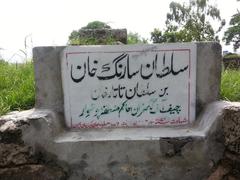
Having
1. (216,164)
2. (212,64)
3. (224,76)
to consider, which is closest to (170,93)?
(212,64)

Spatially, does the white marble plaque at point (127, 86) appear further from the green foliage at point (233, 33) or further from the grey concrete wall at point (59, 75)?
the green foliage at point (233, 33)

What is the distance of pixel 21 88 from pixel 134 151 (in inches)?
58.7

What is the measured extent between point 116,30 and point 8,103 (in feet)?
12.1

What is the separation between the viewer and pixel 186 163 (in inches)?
128

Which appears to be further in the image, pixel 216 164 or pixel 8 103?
pixel 8 103

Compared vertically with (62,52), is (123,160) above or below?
below

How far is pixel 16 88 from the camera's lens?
168 inches

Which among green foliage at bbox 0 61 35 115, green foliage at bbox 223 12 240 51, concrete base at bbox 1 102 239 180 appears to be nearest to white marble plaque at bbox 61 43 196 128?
concrete base at bbox 1 102 239 180

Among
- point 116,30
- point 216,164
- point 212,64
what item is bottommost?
point 216,164

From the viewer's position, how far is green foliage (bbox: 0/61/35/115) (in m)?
3.93

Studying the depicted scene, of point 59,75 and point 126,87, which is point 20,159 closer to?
point 59,75

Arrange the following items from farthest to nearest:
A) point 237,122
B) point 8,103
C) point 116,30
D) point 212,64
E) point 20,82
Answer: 1. point 116,30
2. point 20,82
3. point 8,103
4. point 212,64
5. point 237,122

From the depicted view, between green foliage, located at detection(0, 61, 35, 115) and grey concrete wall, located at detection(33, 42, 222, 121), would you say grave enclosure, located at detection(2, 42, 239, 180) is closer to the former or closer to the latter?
grey concrete wall, located at detection(33, 42, 222, 121)

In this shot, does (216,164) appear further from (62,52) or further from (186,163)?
(62,52)
